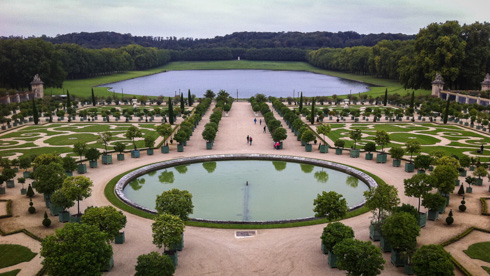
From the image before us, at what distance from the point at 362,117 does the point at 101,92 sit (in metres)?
68.3

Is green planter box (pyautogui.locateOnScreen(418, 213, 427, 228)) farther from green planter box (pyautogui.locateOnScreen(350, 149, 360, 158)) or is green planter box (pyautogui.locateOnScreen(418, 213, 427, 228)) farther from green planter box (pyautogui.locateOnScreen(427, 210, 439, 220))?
green planter box (pyautogui.locateOnScreen(350, 149, 360, 158))

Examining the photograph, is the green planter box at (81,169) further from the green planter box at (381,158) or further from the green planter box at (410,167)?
the green planter box at (410,167)

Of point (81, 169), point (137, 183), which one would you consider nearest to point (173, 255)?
point (137, 183)

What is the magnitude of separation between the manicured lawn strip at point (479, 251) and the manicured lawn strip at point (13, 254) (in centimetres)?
2281

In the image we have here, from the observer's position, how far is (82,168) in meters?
35.8

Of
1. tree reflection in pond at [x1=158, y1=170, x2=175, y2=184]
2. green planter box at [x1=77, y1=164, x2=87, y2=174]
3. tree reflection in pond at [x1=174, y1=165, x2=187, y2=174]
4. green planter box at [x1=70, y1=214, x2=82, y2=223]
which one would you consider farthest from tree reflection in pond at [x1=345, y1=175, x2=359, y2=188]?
green planter box at [x1=77, y1=164, x2=87, y2=174]

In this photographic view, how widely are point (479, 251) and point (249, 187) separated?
666 inches

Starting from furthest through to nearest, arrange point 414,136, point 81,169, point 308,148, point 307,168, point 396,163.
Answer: point 414,136
point 308,148
point 307,168
point 396,163
point 81,169

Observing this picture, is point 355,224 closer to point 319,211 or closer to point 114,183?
point 319,211

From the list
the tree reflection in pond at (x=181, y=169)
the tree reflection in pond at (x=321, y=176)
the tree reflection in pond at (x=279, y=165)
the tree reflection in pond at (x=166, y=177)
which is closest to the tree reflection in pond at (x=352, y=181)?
the tree reflection in pond at (x=321, y=176)

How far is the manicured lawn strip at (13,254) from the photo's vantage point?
2064cm

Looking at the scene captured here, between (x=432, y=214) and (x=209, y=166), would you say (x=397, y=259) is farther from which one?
(x=209, y=166)

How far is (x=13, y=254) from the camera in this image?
70.3 feet

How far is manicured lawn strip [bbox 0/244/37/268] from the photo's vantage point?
67.7 feet
